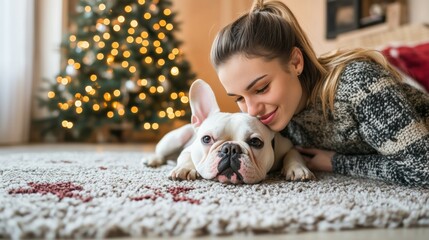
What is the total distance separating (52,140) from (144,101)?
2.99 ft

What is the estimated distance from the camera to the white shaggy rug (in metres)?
0.69

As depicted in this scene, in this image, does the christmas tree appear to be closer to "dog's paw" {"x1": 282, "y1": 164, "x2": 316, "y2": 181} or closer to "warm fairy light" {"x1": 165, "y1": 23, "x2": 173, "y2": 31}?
"warm fairy light" {"x1": 165, "y1": 23, "x2": 173, "y2": 31}

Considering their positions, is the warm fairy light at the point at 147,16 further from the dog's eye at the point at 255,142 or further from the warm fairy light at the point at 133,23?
the dog's eye at the point at 255,142

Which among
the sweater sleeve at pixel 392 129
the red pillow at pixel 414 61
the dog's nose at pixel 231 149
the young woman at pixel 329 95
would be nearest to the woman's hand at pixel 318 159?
the young woman at pixel 329 95

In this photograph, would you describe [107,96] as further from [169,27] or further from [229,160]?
[229,160]

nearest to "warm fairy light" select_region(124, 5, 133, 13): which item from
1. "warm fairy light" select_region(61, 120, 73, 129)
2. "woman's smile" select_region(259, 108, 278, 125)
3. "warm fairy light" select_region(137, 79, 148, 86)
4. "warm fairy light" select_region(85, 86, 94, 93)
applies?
"warm fairy light" select_region(137, 79, 148, 86)

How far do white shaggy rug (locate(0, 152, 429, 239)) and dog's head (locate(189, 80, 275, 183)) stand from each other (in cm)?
4

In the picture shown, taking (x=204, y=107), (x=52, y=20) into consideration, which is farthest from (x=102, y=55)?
(x=204, y=107)

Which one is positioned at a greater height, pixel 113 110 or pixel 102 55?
pixel 102 55

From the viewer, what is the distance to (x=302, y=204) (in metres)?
0.85

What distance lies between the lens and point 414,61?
246cm

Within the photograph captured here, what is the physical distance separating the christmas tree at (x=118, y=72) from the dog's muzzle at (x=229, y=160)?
6.96ft

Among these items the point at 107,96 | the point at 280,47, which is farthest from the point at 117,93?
the point at 280,47

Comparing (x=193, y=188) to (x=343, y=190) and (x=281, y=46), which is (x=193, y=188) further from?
(x=281, y=46)
